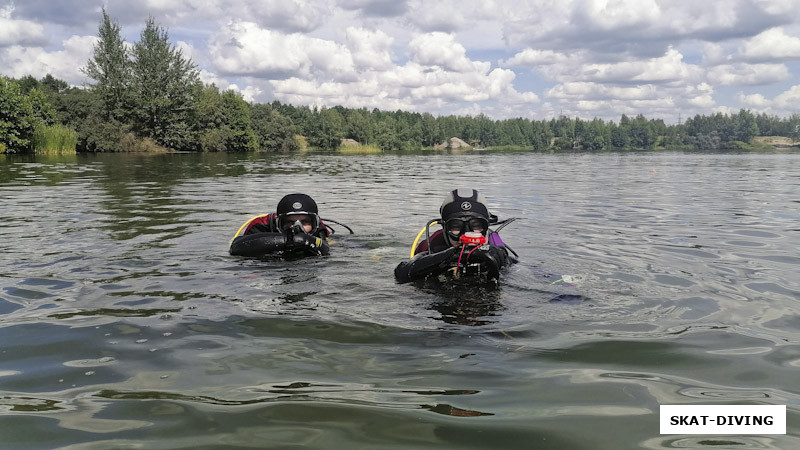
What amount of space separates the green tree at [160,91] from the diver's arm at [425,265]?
60993mm

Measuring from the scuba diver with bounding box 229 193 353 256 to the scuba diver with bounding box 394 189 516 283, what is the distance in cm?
177

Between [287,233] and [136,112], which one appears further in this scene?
[136,112]

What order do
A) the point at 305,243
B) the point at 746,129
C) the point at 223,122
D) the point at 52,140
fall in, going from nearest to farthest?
the point at 305,243, the point at 52,140, the point at 223,122, the point at 746,129

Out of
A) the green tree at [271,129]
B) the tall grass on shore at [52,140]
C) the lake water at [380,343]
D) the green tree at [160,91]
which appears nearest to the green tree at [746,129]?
the green tree at [271,129]

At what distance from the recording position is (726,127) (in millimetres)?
180000

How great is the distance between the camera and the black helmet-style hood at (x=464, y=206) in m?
6.16

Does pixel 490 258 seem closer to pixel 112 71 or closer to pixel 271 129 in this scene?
pixel 112 71

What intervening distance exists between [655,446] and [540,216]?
10437mm

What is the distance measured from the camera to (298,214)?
8.00 meters

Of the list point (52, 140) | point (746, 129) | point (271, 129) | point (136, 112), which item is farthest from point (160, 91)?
point (746, 129)

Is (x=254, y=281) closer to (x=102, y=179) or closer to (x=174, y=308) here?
(x=174, y=308)

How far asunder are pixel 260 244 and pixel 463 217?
3.05 meters

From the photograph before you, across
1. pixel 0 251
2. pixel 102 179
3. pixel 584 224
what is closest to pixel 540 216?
pixel 584 224

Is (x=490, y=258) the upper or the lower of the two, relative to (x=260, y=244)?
upper
